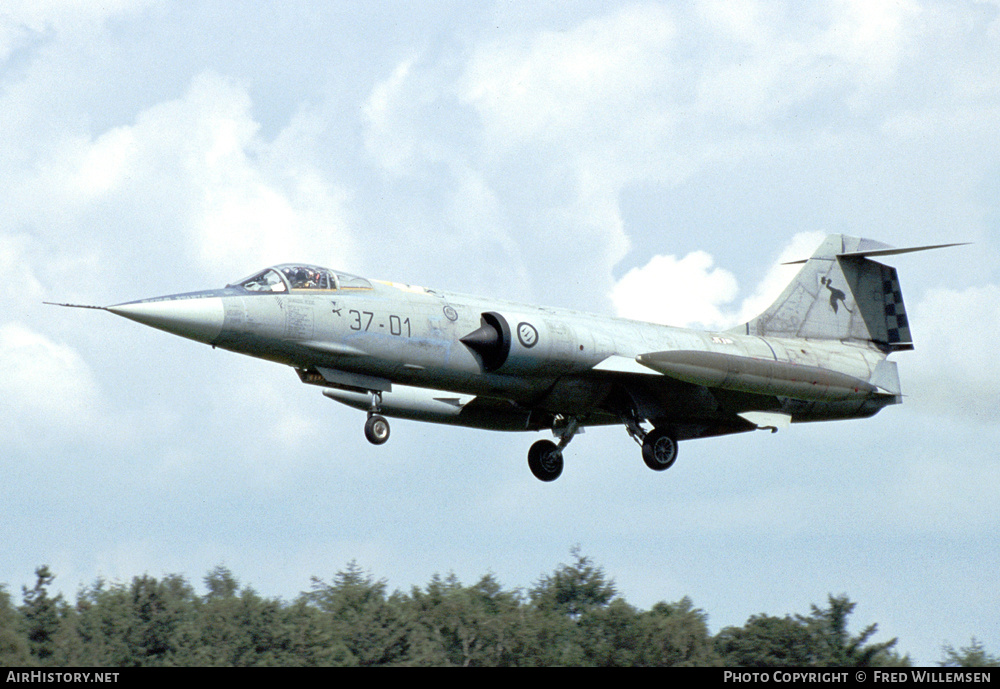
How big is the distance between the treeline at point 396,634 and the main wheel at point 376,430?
23.5 m

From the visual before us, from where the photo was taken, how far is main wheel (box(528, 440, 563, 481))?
25.2 metres

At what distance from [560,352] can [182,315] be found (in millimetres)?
6535

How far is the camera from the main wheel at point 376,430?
66.7 feet

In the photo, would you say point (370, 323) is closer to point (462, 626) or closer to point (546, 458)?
point (546, 458)

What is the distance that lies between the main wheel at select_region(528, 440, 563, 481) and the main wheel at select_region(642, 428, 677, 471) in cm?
203

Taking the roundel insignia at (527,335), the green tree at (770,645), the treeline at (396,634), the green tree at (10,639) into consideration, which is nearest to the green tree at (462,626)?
the treeline at (396,634)

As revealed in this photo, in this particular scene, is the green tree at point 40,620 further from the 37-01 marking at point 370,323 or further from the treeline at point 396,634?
the 37-01 marking at point 370,323

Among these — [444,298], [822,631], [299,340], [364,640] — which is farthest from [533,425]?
[822,631]

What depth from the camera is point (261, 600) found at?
45.5m

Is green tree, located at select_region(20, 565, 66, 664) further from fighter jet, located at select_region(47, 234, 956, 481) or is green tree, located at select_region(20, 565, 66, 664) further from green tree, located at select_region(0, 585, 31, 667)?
fighter jet, located at select_region(47, 234, 956, 481)

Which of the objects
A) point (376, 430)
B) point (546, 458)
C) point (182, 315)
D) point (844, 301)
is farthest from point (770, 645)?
point (182, 315)

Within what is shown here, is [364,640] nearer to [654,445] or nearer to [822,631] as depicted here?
[822,631]

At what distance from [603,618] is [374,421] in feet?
95.4

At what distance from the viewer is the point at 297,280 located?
20.6 metres
